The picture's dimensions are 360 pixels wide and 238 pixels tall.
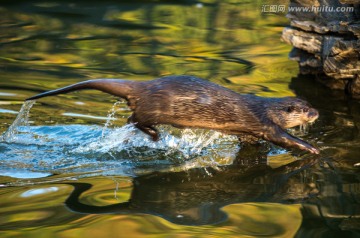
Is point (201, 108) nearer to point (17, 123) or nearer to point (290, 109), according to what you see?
point (290, 109)

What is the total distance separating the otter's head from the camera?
4.98 metres

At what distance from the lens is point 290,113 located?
5.00 meters

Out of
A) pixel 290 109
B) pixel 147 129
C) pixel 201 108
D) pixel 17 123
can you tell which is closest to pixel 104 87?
pixel 147 129

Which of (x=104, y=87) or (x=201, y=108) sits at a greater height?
(x=104, y=87)

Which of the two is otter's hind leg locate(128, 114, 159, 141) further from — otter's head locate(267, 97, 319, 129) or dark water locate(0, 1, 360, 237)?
otter's head locate(267, 97, 319, 129)

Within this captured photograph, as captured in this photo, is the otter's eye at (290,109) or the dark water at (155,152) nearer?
the dark water at (155,152)

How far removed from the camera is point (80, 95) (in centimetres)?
599

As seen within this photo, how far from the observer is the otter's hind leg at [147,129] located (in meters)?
4.78

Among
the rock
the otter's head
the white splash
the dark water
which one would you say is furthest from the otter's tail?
the rock

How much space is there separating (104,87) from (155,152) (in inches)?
22.6

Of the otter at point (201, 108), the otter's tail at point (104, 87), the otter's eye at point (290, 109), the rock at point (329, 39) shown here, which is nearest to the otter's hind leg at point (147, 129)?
the otter at point (201, 108)

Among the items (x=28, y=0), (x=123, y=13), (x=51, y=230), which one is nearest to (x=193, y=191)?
(x=51, y=230)

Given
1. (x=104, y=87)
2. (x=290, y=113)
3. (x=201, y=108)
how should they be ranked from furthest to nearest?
(x=290, y=113) → (x=201, y=108) → (x=104, y=87)

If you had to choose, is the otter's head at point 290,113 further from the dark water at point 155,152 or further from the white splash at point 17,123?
the white splash at point 17,123
